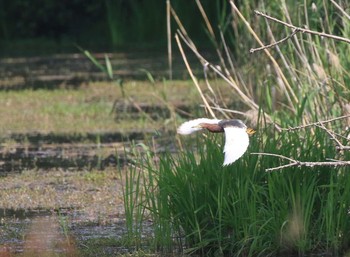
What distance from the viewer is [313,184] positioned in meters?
4.11

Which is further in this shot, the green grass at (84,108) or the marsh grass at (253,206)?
the green grass at (84,108)

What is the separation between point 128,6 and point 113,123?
305 inches

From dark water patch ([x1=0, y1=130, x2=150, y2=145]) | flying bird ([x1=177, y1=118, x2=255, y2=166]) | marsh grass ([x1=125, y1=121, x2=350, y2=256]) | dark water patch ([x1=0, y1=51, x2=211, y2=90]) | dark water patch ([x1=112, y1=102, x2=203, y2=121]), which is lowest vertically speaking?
marsh grass ([x1=125, y1=121, x2=350, y2=256])

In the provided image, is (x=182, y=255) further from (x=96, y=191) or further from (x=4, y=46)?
(x=4, y=46)

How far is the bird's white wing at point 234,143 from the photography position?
3.71 metres

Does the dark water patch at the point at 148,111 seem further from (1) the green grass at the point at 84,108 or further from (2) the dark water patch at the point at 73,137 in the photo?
(2) the dark water patch at the point at 73,137

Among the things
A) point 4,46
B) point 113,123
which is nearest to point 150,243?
point 113,123

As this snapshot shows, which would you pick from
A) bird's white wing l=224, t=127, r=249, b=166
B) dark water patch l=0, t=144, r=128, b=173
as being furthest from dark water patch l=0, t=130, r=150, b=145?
bird's white wing l=224, t=127, r=249, b=166

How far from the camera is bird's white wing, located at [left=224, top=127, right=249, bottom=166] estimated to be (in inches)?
146

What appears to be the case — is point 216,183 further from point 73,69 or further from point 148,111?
point 73,69

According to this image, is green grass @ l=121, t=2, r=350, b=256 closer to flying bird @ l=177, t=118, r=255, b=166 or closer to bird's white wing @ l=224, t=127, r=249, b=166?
flying bird @ l=177, t=118, r=255, b=166

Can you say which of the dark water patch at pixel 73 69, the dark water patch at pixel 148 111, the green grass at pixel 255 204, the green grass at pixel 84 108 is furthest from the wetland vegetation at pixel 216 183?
the dark water patch at pixel 73 69

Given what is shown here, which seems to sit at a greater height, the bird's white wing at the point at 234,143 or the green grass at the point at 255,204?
the bird's white wing at the point at 234,143

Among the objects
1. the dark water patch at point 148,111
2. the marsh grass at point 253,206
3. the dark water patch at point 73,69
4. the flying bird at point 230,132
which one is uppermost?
the dark water patch at point 73,69
